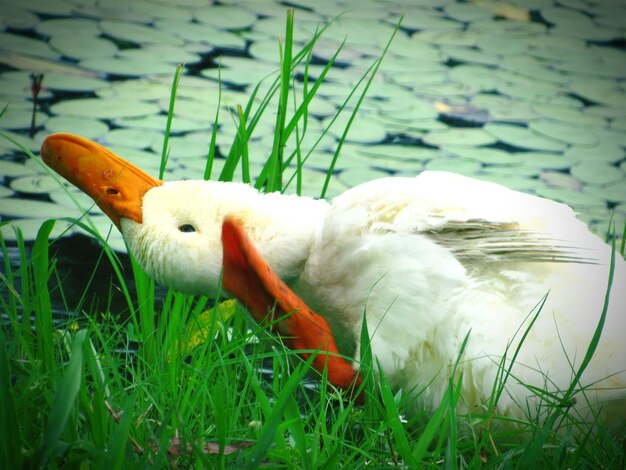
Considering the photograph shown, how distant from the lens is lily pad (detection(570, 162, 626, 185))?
11.9 ft

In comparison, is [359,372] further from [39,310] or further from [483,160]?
[483,160]

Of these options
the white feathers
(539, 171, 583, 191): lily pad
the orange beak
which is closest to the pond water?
(539, 171, 583, 191): lily pad

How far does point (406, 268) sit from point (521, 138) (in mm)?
2419

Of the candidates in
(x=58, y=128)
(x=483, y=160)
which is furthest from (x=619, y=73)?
(x=58, y=128)

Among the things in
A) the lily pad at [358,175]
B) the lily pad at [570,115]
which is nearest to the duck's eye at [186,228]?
the lily pad at [358,175]

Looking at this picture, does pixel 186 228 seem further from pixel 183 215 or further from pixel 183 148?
pixel 183 148

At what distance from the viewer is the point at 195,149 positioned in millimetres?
3449

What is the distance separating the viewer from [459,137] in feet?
12.5

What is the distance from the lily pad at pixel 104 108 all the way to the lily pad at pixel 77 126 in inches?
1.9

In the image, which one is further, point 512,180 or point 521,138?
point 521,138

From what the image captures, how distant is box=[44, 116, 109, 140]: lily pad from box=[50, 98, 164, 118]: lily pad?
0.05 metres

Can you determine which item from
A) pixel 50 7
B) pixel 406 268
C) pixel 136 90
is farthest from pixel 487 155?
pixel 50 7

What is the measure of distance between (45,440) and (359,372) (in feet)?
2.19

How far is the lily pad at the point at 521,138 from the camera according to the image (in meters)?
3.82
